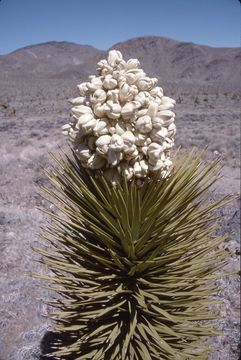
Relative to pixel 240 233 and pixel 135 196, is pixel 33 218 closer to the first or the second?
pixel 240 233

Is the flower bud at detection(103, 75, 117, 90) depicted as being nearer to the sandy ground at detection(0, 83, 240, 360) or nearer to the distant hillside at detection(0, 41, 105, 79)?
the sandy ground at detection(0, 83, 240, 360)

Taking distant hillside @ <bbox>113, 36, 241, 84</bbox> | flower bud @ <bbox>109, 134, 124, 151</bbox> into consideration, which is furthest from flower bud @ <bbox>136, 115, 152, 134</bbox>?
distant hillside @ <bbox>113, 36, 241, 84</bbox>

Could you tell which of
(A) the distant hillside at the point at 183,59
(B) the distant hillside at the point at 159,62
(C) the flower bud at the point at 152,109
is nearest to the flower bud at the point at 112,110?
(C) the flower bud at the point at 152,109

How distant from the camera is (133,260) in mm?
1916

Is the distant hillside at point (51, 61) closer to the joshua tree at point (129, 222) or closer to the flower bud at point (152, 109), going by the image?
the joshua tree at point (129, 222)

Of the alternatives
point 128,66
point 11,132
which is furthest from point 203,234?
point 11,132

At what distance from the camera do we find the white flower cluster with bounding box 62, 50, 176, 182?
A: 1.67 meters

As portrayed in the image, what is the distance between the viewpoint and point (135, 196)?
5.60 ft

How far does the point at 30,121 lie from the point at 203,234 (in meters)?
14.0

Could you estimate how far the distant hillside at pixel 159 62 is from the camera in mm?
70938

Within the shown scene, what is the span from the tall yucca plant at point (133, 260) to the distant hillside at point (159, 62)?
63221mm

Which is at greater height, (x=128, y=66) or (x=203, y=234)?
(x=128, y=66)

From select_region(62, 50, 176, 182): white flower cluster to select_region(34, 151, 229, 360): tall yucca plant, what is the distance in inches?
3.6

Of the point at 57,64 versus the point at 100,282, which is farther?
the point at 57,64
